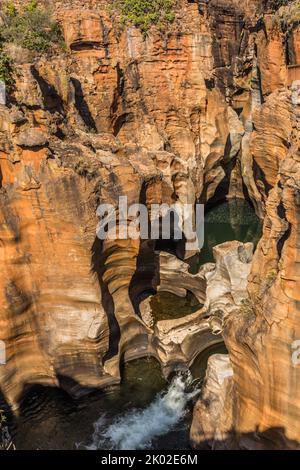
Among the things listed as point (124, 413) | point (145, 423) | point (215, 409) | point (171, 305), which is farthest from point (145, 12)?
point (215, 409)

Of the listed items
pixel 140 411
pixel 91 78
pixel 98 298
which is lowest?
pixel 140 411

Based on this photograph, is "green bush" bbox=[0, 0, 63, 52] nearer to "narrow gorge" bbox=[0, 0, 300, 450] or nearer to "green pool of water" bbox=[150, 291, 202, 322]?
"narrow gorge" bbox=[0, 0, 300, 450]

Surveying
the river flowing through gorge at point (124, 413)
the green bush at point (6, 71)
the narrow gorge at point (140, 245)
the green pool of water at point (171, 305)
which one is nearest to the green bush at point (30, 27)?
the narrow gorge at point (140, 245)

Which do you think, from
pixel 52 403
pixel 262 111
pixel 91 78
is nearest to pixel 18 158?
pixel 52 403

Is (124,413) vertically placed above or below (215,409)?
below

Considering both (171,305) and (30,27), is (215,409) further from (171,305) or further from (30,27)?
(30,27)
